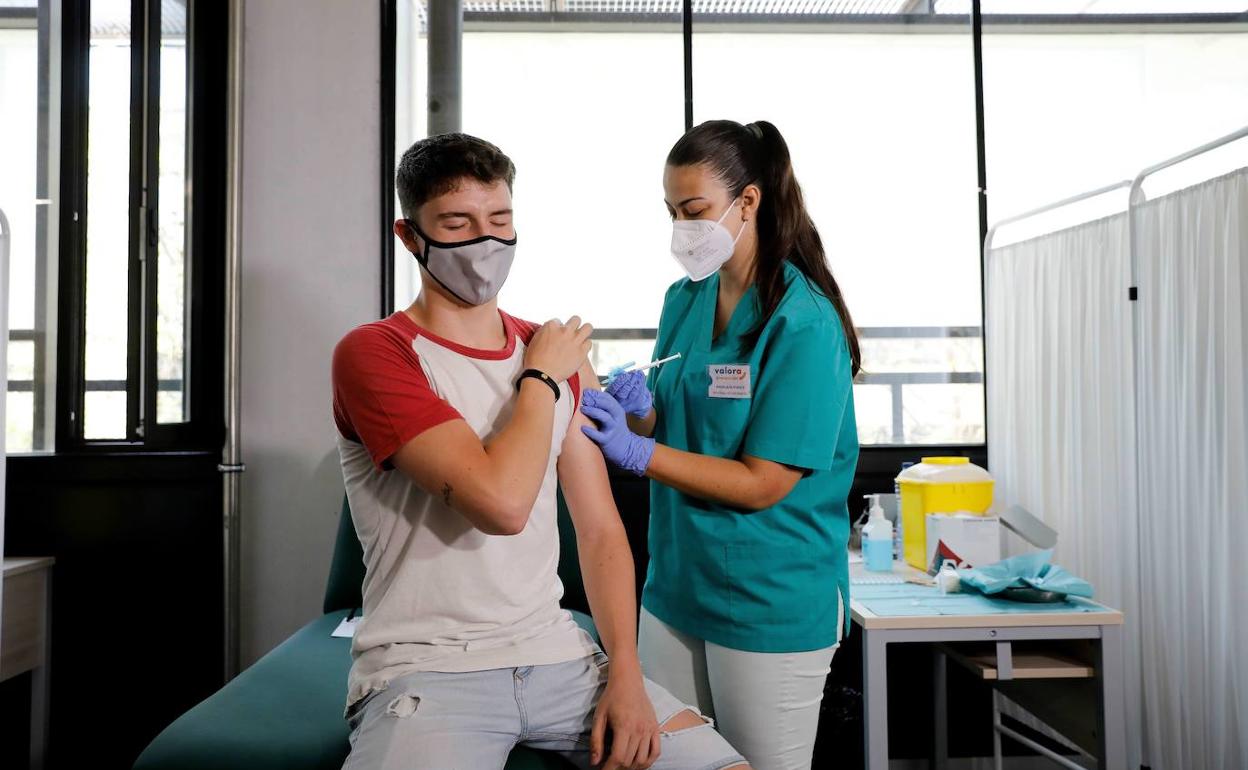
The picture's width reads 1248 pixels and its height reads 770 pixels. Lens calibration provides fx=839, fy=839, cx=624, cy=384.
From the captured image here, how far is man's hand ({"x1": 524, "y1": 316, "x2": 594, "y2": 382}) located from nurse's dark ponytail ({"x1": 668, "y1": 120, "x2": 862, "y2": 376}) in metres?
0.31

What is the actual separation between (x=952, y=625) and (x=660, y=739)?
0.83 m

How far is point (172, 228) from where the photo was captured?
7.95 feet

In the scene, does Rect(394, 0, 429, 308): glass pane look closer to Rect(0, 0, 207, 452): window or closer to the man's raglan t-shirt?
Rect(0, 0, 207, 452): window

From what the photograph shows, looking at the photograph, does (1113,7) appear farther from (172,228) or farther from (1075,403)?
(172,228)

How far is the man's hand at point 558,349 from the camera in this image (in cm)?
111

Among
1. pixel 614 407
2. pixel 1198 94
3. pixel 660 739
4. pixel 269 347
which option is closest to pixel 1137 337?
pixel 614 407

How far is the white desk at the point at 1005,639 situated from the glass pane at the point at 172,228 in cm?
197

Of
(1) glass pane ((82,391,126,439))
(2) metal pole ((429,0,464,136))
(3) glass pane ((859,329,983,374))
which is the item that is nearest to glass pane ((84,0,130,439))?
(1) glass pane ((82,391,126,439))

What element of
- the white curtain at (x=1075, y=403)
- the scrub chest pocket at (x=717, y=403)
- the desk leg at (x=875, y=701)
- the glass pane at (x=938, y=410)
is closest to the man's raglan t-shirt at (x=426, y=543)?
the scrub chest pocket at (x=717, y=403)

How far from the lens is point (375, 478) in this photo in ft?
3.65

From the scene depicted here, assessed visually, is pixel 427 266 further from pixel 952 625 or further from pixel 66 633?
pixel 66 633

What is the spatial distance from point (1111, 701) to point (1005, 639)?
221mm

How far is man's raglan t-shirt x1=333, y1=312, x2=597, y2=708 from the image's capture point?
3.42 feet

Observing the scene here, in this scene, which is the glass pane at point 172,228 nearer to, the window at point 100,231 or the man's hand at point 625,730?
the window at point 100,231
